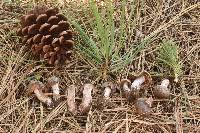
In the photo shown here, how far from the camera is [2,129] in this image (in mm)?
1738

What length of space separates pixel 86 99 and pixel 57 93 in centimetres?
15

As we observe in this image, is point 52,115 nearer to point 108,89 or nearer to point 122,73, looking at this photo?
point 108,89

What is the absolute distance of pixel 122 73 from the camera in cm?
193

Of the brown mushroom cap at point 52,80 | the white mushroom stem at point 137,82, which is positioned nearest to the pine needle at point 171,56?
the white mushroom stem at point 137,82

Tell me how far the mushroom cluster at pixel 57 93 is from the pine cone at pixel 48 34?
12 centimetres

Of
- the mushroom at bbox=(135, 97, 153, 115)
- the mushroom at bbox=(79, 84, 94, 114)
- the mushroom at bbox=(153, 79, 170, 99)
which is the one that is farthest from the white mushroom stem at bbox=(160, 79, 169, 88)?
the mushroom at bbox=(79, 84, 94, 114)

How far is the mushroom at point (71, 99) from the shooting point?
1785 millimetres

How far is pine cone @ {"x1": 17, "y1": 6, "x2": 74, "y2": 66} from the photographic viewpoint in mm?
1918

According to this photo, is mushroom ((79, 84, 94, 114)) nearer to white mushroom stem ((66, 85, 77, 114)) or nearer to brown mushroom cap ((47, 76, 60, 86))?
white mushroom stem ((66, 85, 77, 114))

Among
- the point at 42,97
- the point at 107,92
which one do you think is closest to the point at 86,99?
the point at 107,92

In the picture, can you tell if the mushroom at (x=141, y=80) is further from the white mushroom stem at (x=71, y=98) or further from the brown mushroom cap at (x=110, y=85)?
the white mushroom stem at (x=71, y=98)

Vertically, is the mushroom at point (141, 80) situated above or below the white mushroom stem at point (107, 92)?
above

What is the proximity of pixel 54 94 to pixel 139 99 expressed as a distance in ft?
1.29

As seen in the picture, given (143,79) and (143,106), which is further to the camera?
(143,79)
